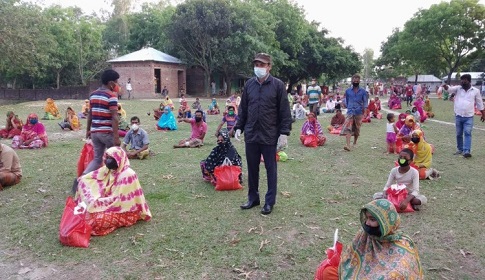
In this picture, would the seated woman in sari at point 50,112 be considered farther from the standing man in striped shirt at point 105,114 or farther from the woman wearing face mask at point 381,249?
the woman wearing face mask at point 381,249

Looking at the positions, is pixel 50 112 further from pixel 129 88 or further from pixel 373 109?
pixel 373 109

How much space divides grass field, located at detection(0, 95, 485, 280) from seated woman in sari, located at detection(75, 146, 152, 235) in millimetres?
146

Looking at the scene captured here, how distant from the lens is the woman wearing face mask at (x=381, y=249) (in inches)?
107

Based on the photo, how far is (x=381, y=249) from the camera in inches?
113

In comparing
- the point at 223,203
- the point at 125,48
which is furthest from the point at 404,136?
the point at 125,48

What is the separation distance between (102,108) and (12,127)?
849cm

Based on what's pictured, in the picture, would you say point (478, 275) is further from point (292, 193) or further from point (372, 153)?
point (372, 153)

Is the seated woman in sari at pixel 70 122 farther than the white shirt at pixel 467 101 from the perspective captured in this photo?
Yes

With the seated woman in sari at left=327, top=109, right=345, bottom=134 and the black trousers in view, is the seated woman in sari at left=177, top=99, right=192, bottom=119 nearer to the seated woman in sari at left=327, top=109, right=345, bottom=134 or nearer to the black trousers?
the seated woman in sari at left=327, top=109, right=345, bottom=134

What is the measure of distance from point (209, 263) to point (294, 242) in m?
1.04

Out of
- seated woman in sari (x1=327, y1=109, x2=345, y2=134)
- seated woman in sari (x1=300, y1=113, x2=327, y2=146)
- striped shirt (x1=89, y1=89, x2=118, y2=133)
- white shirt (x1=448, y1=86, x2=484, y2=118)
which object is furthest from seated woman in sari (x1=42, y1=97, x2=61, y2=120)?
white shirt (x1=448, y1=86, x2=484, y2=118)

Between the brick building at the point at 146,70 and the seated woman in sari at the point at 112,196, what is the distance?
30.5 metres

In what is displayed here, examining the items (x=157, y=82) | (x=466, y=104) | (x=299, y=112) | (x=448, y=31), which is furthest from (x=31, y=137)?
(x=448, y=31)

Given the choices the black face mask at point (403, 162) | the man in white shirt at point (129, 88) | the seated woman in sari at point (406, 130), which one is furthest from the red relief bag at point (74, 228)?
the man in white shirt at point (129, 88)
